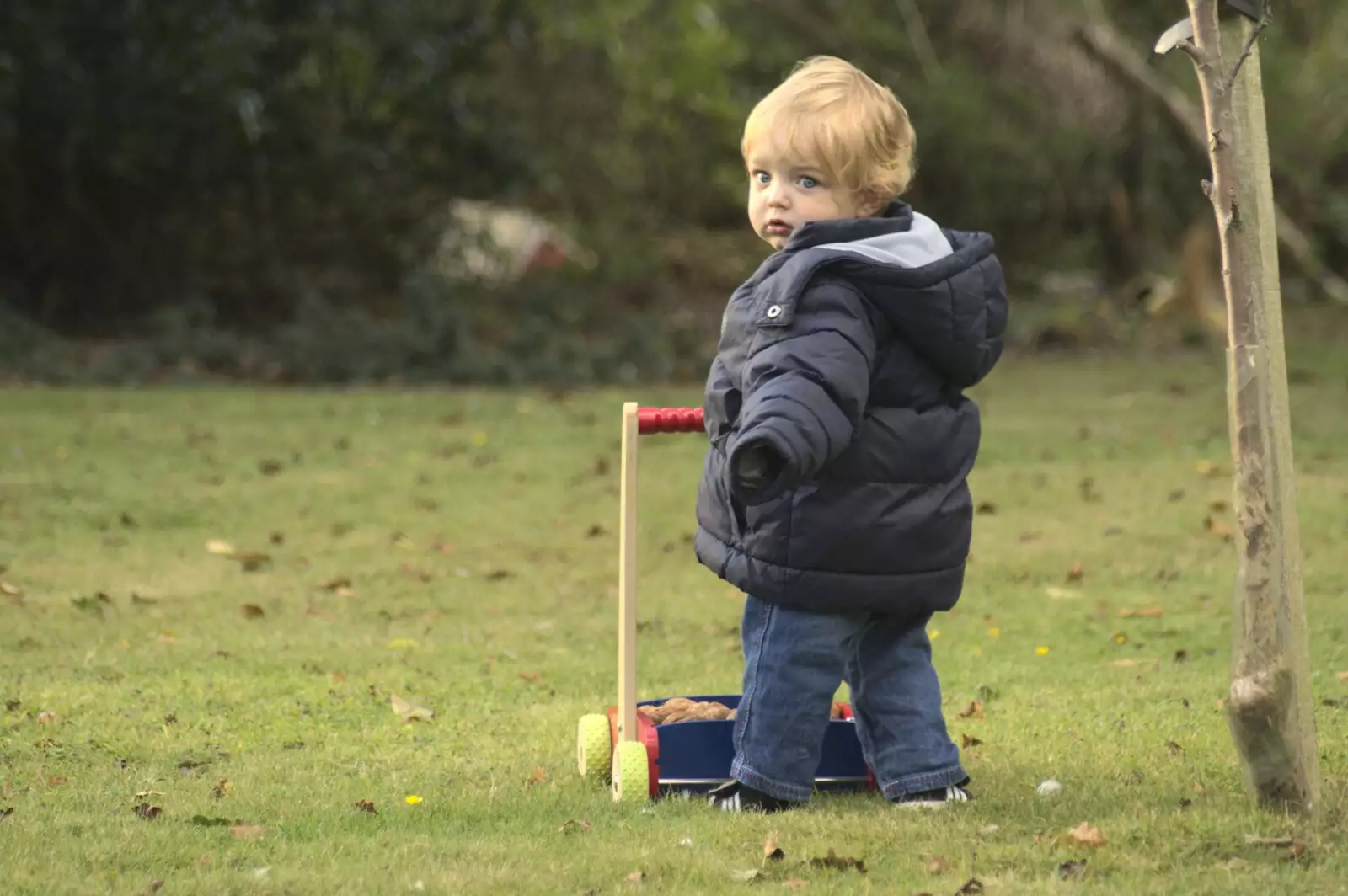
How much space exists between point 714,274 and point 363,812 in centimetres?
1446

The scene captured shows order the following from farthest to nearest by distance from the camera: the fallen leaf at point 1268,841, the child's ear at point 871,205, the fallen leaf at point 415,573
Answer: the fallen leaf at point 415,573, the child's ear at point 871,205, the fallen leaf at point 1268,841

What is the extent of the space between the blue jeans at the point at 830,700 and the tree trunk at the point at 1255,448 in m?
0.68

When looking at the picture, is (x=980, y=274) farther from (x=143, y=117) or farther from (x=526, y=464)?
(x=143, y=117)

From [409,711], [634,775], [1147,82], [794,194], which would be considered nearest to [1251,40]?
[794,194]

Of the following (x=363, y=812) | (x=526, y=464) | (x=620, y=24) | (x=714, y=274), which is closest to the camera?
(x=363, y=812)

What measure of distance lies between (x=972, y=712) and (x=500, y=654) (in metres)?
1.75

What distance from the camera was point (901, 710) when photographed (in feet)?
14.0

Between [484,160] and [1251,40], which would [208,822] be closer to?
[1251,40]

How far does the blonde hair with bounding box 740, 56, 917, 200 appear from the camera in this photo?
4.11 m

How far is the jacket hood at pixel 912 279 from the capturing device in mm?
4008

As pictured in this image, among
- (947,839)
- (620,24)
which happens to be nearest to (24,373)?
(620,24)

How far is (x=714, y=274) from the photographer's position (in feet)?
60.7

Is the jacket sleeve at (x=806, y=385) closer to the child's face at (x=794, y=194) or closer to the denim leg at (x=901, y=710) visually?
the child's face at (x=794, y=194)

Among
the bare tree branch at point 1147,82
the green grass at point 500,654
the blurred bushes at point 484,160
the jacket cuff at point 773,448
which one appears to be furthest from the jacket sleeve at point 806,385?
the bare tree branch at point 1147,82
